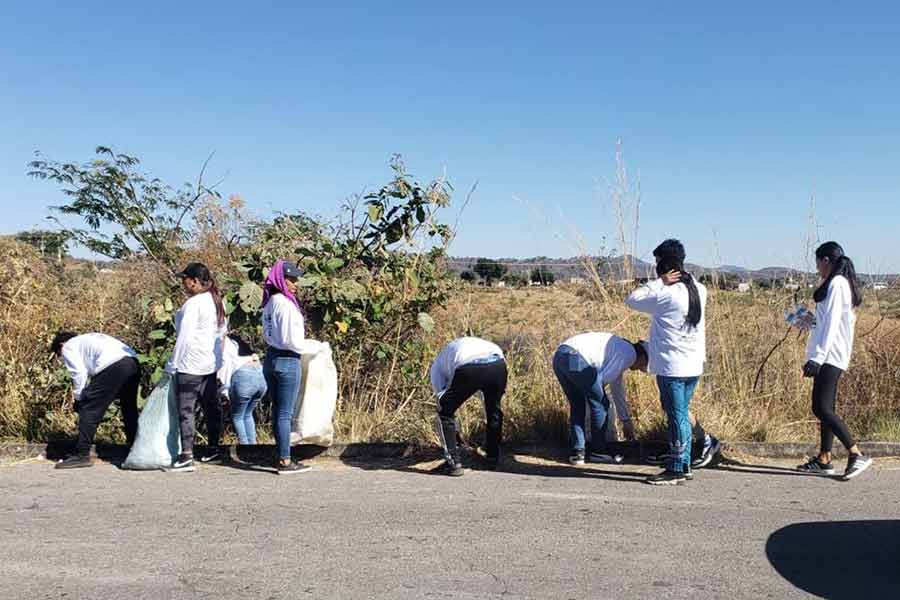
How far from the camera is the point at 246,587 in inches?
160

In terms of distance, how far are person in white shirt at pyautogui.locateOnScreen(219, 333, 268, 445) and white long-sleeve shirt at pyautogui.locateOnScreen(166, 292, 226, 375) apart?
1.65 ft

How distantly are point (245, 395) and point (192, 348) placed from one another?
0.89m

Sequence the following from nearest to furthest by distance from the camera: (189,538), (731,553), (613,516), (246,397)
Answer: (731,553) → (189,538) → (613,516) → (246,397)

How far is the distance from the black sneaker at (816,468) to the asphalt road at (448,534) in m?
0.16

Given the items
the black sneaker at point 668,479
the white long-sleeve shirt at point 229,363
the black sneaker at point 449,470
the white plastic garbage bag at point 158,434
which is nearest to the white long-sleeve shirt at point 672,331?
the black sneaker at point 668,479

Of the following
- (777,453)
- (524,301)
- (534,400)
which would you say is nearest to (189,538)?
(534,400)

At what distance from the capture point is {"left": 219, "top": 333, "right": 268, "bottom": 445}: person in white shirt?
729 cm

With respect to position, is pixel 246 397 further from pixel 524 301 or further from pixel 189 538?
pixel 524 301

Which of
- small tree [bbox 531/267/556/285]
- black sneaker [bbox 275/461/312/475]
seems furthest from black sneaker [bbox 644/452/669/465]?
small tree [bbox 531/267/556/285]

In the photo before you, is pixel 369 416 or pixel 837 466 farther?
pixel 369 416

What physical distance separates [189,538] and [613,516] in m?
2.79

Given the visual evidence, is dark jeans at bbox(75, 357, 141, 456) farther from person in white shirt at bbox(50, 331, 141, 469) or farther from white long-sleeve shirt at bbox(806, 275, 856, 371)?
white long-sleeve shirt at bbox(806, 275, 856, 371)

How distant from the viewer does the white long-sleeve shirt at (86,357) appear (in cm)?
680

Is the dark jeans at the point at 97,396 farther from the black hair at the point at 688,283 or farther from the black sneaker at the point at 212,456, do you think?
the black hair at the point at 688,283
